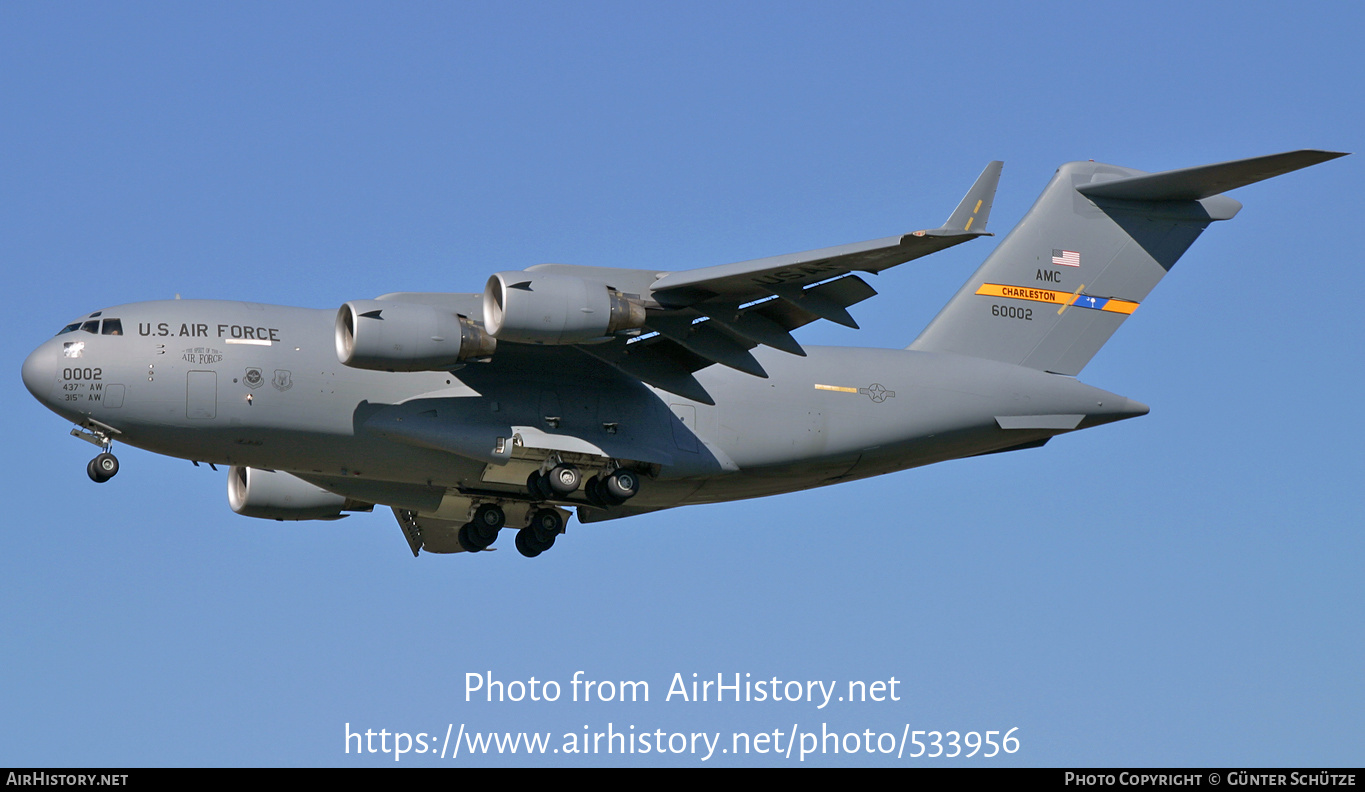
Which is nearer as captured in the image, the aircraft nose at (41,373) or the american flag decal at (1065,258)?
the aircraft nose at (41,373)

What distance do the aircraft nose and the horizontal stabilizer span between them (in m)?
9.57

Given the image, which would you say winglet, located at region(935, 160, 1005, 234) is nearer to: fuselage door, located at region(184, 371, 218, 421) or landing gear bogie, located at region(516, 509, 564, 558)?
landing gear bogie, located at region(516, 509, 564, 558)

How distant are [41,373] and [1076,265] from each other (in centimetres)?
941

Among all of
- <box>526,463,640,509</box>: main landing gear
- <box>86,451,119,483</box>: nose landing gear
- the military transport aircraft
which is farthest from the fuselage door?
<box>526,463,640,509</box>: main landing gear

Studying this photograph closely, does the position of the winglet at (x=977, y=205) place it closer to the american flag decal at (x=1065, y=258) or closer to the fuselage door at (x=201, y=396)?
the american flag decal at (x=1065, y=258)

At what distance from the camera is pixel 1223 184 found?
1582 cm

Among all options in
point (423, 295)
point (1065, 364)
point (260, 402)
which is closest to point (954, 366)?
point (1065, 364)

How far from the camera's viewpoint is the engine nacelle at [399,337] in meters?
12.6

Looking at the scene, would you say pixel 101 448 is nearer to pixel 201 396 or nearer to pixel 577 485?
pixel 201 396

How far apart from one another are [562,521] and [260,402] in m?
3.36

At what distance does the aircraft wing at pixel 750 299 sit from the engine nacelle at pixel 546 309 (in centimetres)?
36

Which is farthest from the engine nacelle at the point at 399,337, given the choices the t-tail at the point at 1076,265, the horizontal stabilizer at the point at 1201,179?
the horizontal stabilizer at the point at 1201,179

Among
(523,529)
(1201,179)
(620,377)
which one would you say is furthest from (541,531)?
(1201,179)

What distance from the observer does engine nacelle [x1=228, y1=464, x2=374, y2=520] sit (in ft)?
52.9
